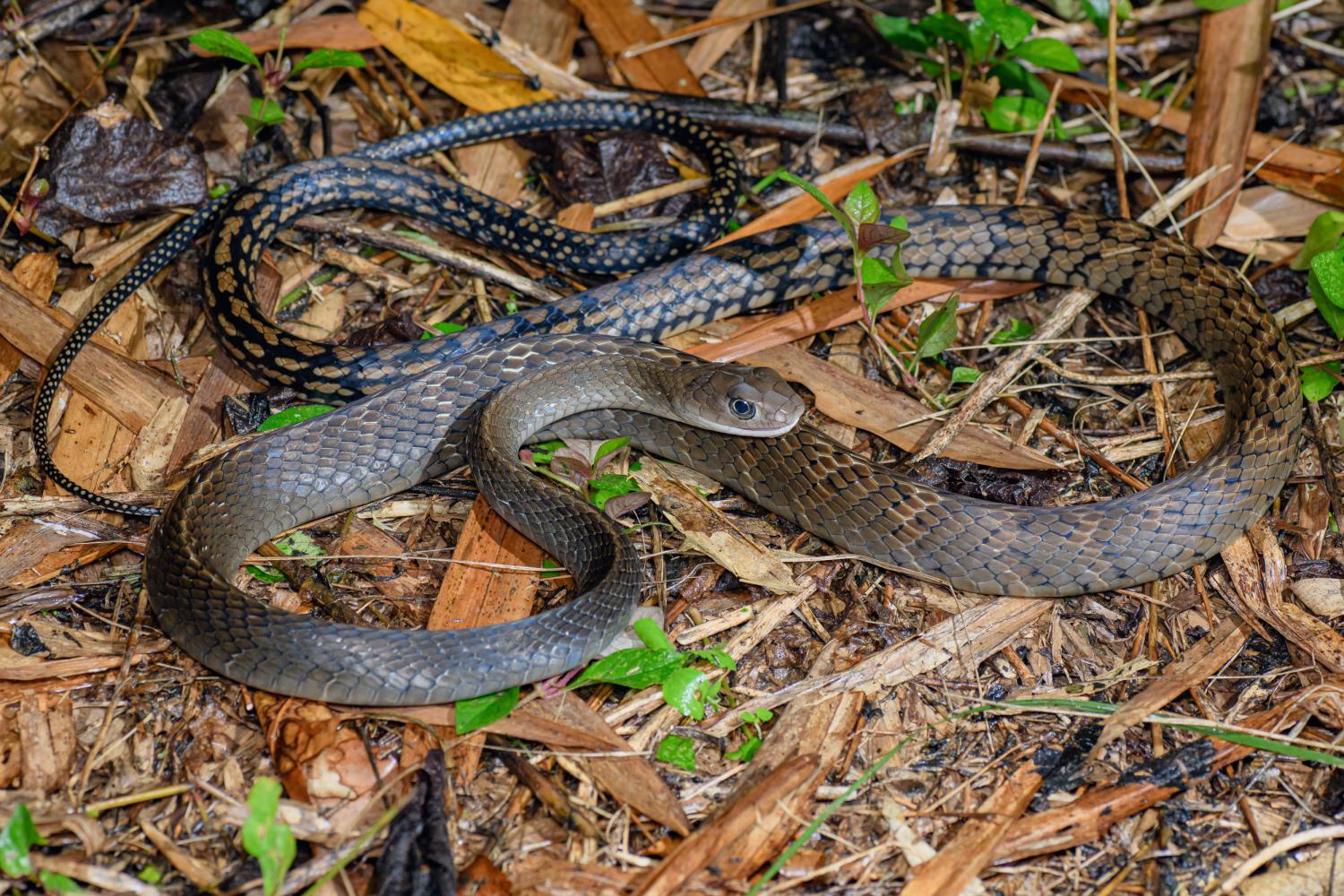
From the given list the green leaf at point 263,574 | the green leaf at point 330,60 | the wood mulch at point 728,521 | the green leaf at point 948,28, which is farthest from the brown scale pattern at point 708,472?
the green leaf at point 330,60

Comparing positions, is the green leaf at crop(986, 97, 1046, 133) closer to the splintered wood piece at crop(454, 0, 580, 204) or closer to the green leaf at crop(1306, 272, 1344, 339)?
the green leaf at crop(1306, 272, 1344, 339)

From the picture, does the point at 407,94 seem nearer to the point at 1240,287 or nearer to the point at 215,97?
the point at 215,97

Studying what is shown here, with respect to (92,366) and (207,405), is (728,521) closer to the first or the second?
(207,405)

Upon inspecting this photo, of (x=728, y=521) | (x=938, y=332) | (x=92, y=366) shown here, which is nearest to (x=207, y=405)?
(x=92, y=366)

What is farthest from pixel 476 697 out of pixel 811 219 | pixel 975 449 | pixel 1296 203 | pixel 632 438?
pixel 1296 203

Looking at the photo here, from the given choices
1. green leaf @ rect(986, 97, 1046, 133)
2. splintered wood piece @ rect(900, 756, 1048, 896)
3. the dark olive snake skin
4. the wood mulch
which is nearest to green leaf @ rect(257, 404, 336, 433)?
the dark olive snake skin

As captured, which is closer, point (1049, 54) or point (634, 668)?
point (634, 668)

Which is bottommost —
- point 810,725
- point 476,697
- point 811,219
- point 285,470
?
point 810,725
